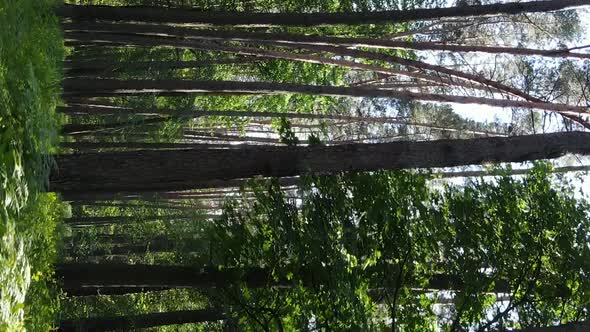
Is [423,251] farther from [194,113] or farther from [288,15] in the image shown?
[194,113]

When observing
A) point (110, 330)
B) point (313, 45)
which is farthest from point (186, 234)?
point (313, 45)

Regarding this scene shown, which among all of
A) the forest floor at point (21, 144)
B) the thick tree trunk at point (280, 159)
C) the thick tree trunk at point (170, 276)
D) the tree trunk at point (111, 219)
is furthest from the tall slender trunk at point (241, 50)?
the tree trunk at point (111, 219)

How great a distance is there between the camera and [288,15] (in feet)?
36.6

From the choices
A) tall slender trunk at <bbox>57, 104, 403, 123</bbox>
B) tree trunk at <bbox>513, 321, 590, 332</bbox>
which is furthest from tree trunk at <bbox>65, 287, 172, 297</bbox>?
tree trunk at <bbox>513, 321, 590, 332</bbox>

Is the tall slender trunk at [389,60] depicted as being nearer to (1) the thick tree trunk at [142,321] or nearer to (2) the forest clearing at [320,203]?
(2) the forest clearing at [320,203]

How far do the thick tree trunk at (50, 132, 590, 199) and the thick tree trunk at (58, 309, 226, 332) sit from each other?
14.1 ft

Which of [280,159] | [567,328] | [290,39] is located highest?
[290,39]

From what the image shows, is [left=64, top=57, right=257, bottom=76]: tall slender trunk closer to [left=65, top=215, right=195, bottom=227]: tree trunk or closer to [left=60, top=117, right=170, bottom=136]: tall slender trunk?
[left=60, top=117, right=170, bottom=136]: tall slender trunk

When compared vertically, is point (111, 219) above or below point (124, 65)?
below

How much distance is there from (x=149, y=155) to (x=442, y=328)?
4425mm

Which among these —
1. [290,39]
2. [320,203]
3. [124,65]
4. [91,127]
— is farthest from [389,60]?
[91,127]

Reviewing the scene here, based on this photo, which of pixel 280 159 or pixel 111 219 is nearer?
pixel 280 159

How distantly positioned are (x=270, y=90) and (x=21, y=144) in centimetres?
607

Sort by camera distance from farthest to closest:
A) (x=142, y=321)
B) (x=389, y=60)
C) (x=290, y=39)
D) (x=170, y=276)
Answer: (x=142, y=321) → (x=290, y=39) → (x=389, y=60) → (x=170, y=276)
